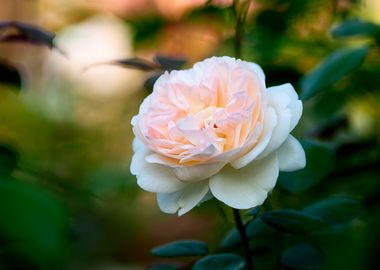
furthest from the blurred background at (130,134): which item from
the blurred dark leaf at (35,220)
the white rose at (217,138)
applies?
the white rose at (217,138)

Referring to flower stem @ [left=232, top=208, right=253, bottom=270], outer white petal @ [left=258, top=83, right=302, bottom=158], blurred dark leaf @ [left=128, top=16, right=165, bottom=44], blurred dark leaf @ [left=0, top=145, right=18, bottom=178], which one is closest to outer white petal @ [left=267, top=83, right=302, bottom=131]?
outer white petal @ [left=258, top=83, right=302, bottom=158]

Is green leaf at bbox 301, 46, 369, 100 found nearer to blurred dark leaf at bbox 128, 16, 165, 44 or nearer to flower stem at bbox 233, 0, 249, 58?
flower stem at bbox 233, 0, 249, 58

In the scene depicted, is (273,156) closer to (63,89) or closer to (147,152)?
(147,152)

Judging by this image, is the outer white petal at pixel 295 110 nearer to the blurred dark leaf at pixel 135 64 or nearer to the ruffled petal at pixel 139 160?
the ruffled petal at pixel 139 160

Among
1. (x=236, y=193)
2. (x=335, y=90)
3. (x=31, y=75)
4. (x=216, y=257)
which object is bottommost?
(x=31, y=75)

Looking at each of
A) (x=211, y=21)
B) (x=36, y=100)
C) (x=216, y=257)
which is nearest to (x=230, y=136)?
(x=216, y=257)
